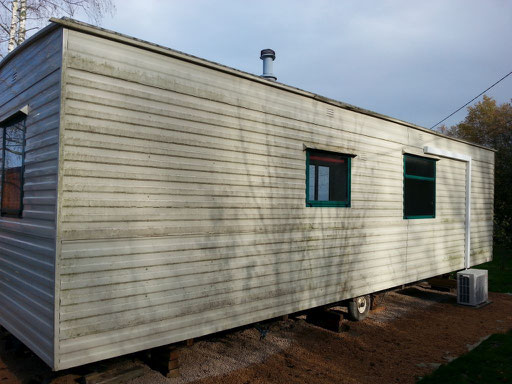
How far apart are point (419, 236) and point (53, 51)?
7.12 metres

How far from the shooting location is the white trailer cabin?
12.2ft

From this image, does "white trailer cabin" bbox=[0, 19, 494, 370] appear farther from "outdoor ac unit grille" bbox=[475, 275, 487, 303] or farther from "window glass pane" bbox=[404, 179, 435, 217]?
"outdoor ac unit grille" bbox=[475, 275, 487, 303]

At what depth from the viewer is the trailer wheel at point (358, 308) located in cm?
705

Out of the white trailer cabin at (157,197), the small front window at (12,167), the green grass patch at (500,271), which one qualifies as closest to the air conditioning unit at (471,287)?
the green grass patch at (500,271)

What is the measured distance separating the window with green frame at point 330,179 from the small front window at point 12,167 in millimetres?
3806

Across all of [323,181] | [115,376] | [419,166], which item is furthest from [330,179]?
[115,376]

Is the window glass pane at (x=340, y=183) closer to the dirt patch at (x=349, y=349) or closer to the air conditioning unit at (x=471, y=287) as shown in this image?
the dirt patch at (x=349, y=349)

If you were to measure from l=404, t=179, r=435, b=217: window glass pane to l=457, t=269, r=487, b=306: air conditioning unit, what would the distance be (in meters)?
1.52

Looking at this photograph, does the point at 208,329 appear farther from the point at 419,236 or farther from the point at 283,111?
the point at 419,236

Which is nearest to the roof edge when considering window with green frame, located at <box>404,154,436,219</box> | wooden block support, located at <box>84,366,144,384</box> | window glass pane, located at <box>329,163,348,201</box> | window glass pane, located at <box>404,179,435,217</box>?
window glass pane, located at <box>329,163,348,201</box>

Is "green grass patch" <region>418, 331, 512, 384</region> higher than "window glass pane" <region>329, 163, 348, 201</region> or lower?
lower

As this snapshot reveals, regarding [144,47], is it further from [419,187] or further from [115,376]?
[419,187]

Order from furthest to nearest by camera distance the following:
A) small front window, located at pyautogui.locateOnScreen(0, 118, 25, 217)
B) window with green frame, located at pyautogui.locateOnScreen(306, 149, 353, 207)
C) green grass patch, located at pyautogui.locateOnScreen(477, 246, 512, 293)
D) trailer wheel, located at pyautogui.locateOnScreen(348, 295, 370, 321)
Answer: green grass patch, located at pyautogui.locateOnScreen(477, 246, 512, 293) → trailer wheel, located at pyautogui.locateOnScreen(348, 295, 370, 321) → window with green frame, located at pyautogui.locateOnScreen(306, 149, 353, 207) → small front window, located at pyautogui.locateOnScreen(0, 118, 25, 217)

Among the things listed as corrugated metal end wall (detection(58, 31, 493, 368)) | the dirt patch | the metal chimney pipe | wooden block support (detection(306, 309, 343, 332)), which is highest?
the metal chimney pipe
